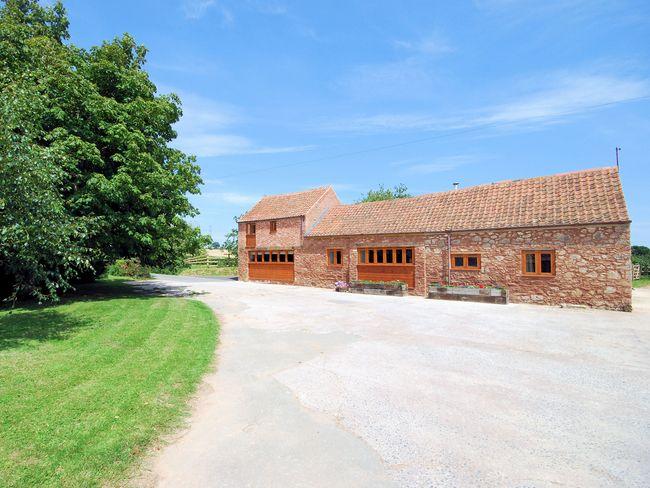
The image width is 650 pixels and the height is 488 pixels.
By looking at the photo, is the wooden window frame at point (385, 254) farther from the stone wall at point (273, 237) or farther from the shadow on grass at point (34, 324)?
the shadow on grass at point (34, 324)

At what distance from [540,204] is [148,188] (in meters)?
18.8

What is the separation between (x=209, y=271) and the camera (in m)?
42.0

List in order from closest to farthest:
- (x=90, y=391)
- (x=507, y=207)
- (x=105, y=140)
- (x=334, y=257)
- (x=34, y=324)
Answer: (x=90, y=391) < (x=34, y=324) < (x=105, y=140) < (x=507, y=207) < (x=334, y=257)

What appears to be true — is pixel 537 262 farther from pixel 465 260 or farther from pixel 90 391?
pixel 90 391

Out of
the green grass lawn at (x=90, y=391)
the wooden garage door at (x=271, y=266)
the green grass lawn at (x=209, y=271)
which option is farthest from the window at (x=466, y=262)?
the green grass lawn at (x=209, y=271)

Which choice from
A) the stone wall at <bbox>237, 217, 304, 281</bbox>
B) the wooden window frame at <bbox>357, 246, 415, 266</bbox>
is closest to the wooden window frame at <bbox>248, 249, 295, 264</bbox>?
the stone wall at <bbox>237, 217, 304, 281</bbox>

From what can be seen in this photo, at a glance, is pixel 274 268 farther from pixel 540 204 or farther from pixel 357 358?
pixel 357 358

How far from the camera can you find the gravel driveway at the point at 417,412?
11.0 ft

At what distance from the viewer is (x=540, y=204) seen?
1678 cm

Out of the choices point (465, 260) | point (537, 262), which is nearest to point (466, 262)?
point (465, 260)

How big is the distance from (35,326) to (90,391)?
262 inches

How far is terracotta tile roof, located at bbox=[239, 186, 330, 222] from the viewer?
87.6 ft

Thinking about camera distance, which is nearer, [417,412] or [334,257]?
[417,412]

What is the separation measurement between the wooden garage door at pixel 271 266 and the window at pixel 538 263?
52.1 ft
